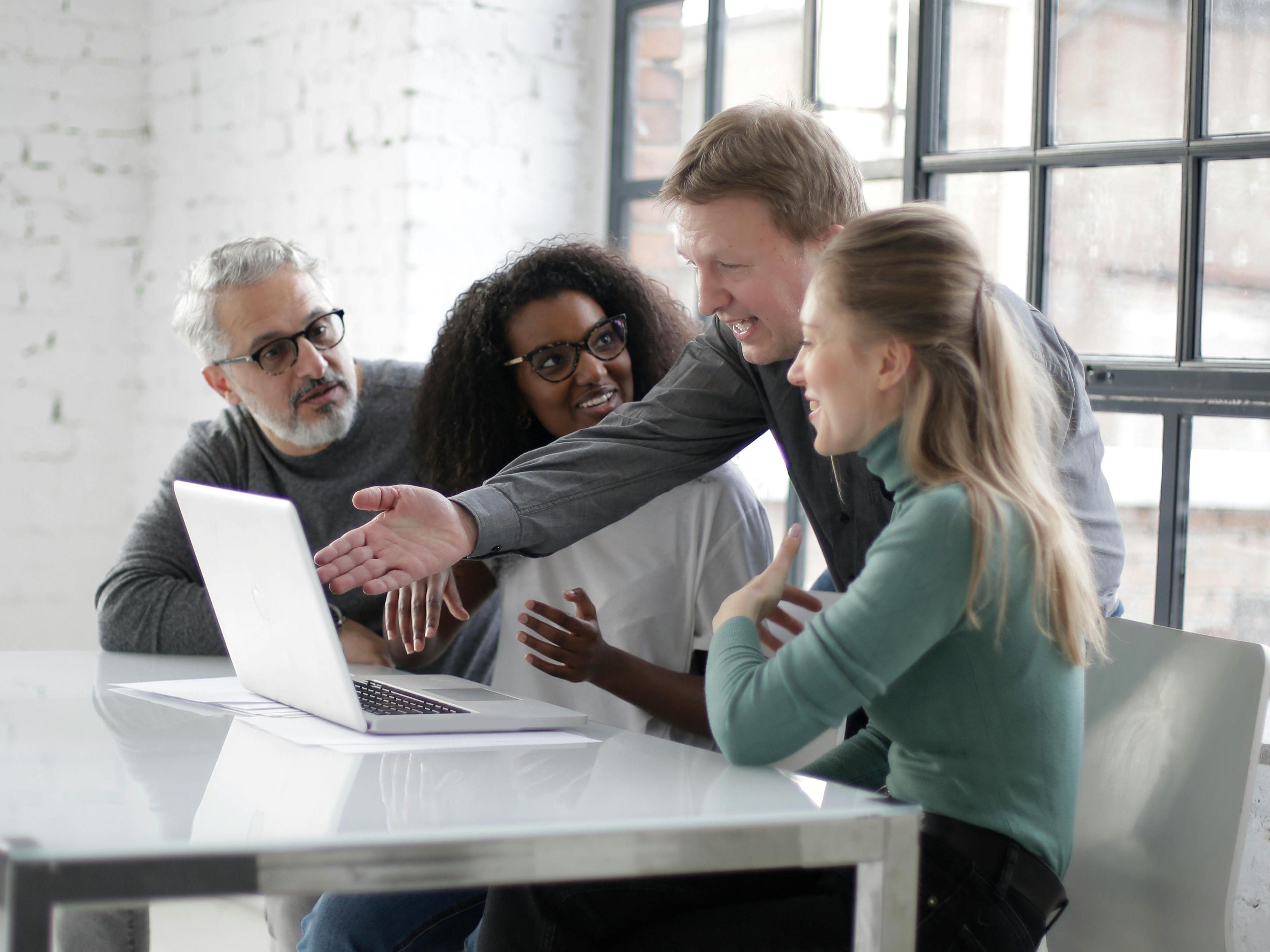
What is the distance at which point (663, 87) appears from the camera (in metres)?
3.15

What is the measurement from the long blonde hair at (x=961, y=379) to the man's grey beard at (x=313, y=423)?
118 cm

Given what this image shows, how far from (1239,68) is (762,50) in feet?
3.57

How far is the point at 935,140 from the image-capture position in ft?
8.36

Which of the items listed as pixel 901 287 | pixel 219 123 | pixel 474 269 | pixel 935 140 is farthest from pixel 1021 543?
pixel 219 123

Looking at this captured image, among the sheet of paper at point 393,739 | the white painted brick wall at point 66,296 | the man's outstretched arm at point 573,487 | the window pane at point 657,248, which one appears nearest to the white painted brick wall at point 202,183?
the white painted brick wall at point 66,296

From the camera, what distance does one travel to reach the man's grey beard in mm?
2207

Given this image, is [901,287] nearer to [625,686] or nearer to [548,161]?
[625,686]

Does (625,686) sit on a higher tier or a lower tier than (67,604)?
higher

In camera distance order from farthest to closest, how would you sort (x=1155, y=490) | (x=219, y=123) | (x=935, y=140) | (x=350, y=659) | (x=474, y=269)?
(x=219, y=123), (x=474, y=269), (x=935, y=140), (x=1155, y=490), (x=350, y=659)

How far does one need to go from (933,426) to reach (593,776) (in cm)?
42

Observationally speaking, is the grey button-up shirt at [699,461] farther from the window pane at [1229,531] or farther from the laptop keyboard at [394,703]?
the window pane at [1229,531]

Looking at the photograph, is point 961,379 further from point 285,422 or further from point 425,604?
point 285,422

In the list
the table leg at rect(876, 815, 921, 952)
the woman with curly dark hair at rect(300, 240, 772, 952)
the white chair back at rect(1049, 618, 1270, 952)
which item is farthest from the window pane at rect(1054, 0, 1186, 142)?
the table leg at rect(876, 815, 921, 952)

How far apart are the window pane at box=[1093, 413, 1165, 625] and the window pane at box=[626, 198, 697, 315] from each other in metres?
1.11
